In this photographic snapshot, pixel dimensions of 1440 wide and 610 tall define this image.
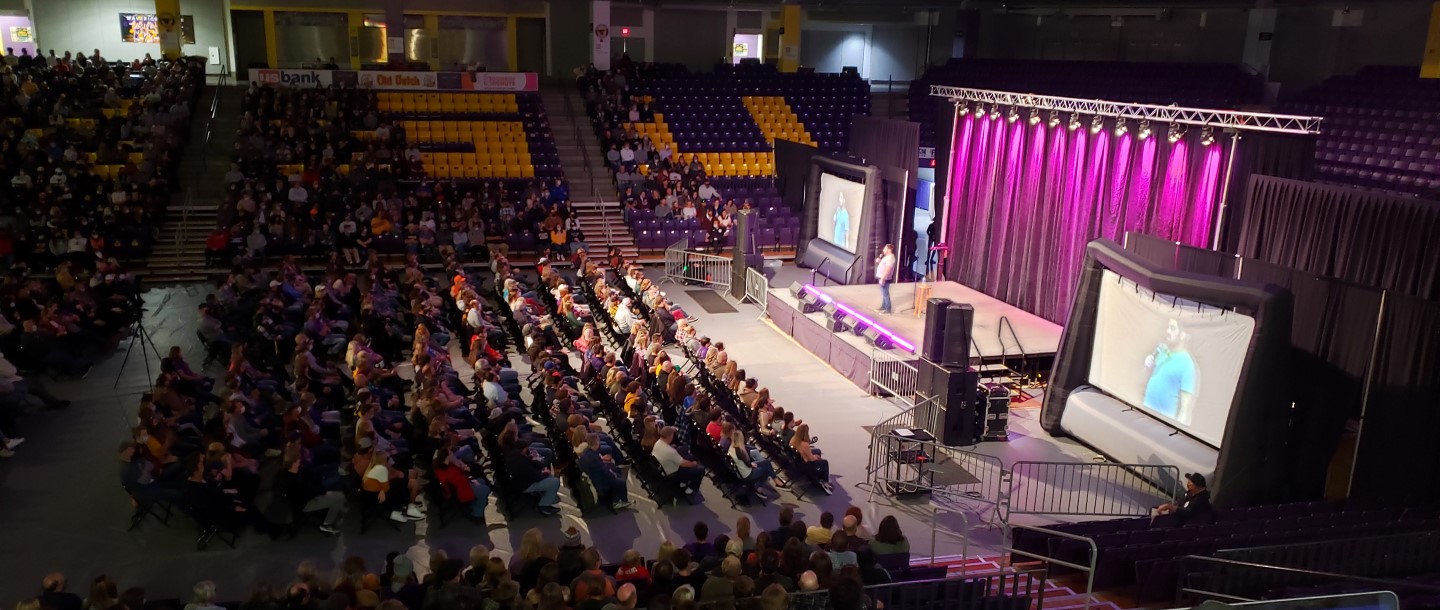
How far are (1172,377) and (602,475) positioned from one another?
249 inches

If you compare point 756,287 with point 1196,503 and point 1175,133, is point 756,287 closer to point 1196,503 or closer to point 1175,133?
point 1175,133

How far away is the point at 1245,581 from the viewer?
771cm

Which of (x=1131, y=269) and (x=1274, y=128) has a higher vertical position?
(x=1274, y=128)

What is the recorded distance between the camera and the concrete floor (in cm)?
903

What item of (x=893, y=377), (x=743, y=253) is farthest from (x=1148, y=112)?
(x=743, y=253)

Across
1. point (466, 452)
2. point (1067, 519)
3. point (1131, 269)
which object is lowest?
point (1067, 519)

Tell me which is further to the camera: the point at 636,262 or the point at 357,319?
the point at 636,262

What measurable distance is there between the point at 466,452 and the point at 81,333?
6.99 m

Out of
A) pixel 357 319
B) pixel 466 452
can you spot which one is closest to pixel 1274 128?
pixel 466 452

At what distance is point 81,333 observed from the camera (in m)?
13.9

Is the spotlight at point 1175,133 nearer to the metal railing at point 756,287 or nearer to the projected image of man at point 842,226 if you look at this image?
the projected image of man at point 842,226

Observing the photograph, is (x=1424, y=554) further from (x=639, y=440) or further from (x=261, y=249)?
(x=261, y=249)

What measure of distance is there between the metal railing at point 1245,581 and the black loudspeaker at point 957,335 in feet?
16.9

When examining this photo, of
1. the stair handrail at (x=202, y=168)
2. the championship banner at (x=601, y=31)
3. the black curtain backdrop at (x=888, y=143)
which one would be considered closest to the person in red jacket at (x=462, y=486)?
the black curtain backdrop at (x=888, y=143)
